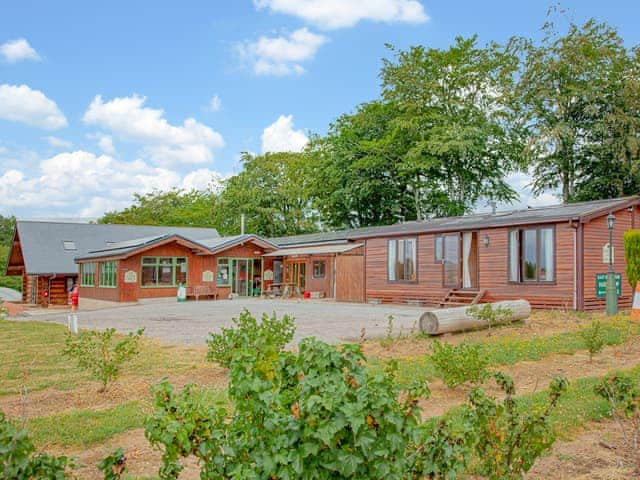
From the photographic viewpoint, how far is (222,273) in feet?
92.8

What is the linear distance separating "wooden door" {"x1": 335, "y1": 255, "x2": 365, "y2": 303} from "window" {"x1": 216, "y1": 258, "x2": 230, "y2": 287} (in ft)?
24.3

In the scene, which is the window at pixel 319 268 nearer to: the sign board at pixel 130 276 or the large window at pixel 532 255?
the sign board at pixel 130 276

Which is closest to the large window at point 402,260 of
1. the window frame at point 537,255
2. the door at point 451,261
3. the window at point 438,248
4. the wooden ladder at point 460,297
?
the window at point 438,248

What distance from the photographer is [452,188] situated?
1387 inches

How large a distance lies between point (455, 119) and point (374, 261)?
16.8 metres

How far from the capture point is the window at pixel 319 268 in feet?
86.4

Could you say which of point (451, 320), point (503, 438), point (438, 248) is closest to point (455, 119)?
point (438, 248)

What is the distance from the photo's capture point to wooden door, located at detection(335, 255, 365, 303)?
2214 centimetres

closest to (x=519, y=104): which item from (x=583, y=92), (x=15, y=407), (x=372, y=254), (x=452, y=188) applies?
(x=583, y=92)

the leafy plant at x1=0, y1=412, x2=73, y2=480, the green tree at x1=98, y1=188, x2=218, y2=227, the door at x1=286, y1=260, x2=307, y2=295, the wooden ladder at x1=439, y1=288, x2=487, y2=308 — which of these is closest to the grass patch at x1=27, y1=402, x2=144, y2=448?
the leafy plant at x1=0, y1=412, x2=73, y2=480

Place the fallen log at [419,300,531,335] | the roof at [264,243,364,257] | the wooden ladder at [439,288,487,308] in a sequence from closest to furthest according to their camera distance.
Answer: the fallen log at [419,300,531,335], the wooden ladder at [439,288,487,308], the roof at [264,243,364,257]

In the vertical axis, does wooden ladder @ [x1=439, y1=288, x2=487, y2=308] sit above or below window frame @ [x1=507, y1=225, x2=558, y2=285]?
below

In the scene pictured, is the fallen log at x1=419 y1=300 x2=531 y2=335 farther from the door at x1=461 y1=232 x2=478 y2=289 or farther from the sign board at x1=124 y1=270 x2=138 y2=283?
the sign board at x1=124 y1=270 x2=138 y2=283

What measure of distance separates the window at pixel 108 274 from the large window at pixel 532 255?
1788 centimetres
